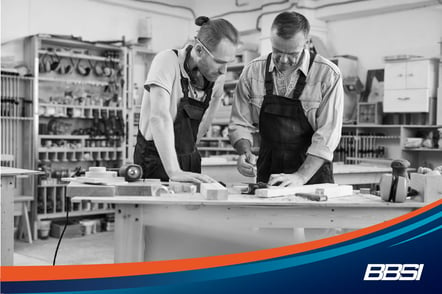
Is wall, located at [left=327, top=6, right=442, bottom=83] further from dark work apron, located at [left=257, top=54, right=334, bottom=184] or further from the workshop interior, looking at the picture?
dark work apron, located at [left=257, top=54, right=334, bottom=184]

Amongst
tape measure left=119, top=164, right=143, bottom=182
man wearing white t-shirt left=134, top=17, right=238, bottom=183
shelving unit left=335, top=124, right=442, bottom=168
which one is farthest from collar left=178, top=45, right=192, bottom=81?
shelving unit left=335, top=124, right=442, bottom=168

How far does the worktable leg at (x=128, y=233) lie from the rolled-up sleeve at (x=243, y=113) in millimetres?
779

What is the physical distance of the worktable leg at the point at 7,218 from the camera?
3998 millimetres

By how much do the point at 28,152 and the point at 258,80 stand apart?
14.8 ft

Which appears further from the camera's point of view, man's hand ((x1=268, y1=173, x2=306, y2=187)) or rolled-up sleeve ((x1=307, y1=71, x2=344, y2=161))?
rolled-up sleeve ((x1=307, y1=71, x2=344, y2=161))

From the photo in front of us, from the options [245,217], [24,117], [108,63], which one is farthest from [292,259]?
[108,63]

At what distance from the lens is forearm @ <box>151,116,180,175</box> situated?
97.1 inches

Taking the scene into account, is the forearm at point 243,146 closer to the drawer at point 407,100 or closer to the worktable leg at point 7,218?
the worktable leg at point 7,218

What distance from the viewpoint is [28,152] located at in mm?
6586

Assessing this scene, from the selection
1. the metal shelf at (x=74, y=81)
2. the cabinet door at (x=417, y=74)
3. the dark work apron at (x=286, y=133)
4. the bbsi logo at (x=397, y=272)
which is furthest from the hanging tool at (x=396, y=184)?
the metal shelf at (x=74, y=81)

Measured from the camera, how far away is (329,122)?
8.63ft

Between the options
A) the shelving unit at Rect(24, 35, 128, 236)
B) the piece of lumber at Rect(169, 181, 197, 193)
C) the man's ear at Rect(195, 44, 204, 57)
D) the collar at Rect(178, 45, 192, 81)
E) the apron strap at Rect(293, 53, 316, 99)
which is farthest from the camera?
the shelving unit at Rect(24, 35, 128, 236)

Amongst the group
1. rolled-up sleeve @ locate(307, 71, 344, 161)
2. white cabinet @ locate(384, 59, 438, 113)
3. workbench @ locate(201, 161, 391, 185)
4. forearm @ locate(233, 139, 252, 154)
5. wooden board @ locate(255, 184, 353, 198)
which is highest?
white cabinet @ locate(384, 59, 438, 113)

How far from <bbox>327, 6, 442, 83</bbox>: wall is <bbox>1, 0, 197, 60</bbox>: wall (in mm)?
2303
